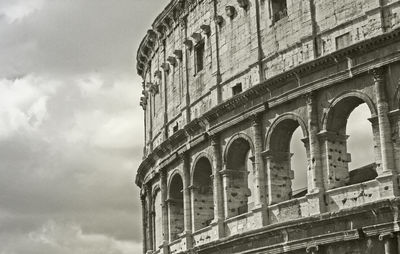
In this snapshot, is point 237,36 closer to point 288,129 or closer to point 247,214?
point 288,129

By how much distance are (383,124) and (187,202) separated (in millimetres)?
9264

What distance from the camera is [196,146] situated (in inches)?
1152

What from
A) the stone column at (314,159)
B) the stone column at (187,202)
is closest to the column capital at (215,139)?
the stone column at (187,202)

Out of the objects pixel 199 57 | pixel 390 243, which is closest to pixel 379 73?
pixel 390 243

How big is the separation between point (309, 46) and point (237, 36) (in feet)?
12.3

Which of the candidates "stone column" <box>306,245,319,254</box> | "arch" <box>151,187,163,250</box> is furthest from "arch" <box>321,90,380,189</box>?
"arch" <box>151,187,163,250</box>

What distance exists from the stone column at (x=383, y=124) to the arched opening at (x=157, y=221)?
12.6m

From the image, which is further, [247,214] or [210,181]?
[210,181]

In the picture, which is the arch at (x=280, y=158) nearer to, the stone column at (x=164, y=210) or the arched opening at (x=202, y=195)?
the arched opening at (x=202, y=195)

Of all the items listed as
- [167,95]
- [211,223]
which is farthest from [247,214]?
[167,95]

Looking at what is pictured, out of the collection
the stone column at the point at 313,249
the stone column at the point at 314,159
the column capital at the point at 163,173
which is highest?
the column capital at the point at 163,173

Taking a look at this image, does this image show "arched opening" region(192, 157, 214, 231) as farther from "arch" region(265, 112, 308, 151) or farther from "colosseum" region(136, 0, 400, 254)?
"arch" region(265, 112, 308, 151)

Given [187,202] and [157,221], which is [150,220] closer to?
[157,221]

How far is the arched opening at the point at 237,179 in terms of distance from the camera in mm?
27094
